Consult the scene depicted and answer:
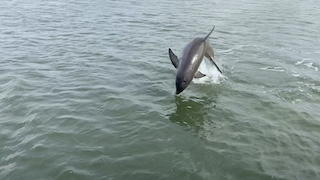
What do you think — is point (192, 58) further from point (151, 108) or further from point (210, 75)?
point (210, 75)

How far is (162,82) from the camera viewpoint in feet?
34.4

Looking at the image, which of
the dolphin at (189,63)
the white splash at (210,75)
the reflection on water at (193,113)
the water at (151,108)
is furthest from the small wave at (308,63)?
the reflection on water at (193,113)

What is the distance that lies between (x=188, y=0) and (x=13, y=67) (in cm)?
2624

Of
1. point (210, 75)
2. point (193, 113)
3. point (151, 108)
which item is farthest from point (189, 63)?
point (210, 75)

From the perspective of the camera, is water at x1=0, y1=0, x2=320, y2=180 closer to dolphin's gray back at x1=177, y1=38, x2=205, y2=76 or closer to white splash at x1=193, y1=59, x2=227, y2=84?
white splash at x1=193, y1=59, x2=227, y2=84

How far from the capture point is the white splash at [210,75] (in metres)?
10.6

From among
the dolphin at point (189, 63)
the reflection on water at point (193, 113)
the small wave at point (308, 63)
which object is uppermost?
the dolphin at point (189, 63)

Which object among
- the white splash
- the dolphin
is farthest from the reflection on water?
the white splash

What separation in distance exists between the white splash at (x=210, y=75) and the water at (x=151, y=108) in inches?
1.8

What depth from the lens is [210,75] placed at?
36.2 ft

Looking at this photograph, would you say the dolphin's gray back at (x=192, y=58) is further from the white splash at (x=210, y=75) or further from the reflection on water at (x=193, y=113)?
the white splash at (x=210, y=75)

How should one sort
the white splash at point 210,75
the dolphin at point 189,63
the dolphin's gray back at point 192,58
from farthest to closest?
the white splash at point 210,75 → the dolphin's gray back at point 192,58 → the dolphin at point 189,63

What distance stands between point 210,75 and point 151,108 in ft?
11.8

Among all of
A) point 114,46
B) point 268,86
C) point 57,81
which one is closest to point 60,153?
point 57,81
